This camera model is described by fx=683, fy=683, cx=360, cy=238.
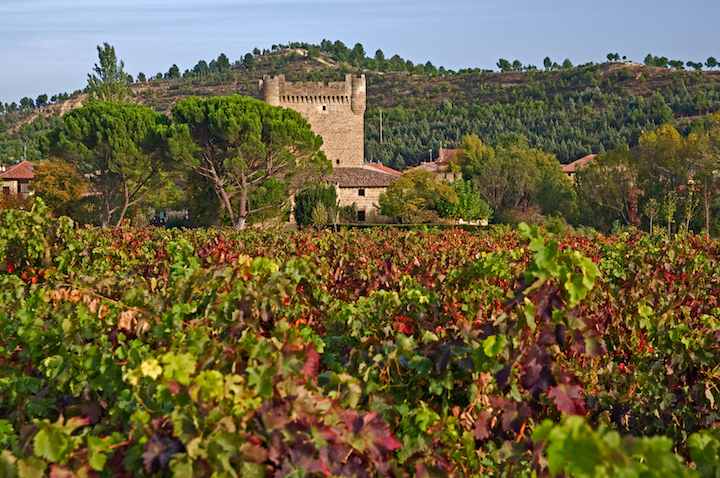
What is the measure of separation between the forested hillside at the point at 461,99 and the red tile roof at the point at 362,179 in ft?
124

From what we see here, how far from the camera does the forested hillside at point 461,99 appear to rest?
3366 inches

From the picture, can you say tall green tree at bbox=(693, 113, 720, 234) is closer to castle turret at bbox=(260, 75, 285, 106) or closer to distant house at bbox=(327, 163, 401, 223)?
distant house at bbox=(327, 163, 401, 223)

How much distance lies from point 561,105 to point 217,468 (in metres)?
106

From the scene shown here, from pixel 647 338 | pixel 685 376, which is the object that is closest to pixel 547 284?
pixel 685 376

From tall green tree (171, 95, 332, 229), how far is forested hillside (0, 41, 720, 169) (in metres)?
50.1

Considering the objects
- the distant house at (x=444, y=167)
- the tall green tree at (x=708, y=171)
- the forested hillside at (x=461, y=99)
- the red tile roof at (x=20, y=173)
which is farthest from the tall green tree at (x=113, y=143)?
the forested hillside at (x=461, y=99)

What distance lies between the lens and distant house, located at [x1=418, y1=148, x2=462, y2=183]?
46.5 m

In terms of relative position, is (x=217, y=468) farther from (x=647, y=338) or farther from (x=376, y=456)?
(x=647, y=338)

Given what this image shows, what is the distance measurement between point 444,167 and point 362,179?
21.7 metres

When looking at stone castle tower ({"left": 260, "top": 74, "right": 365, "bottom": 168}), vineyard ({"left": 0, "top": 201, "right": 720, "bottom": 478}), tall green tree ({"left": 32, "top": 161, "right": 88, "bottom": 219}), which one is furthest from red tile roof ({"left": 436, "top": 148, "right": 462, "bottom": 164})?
vineyard ({"left": 0, "top": 201, "right": 720, "bottom": 478})

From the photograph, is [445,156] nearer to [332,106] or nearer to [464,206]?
[332,106]

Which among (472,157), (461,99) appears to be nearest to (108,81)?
(472,157)

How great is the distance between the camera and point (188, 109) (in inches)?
1291

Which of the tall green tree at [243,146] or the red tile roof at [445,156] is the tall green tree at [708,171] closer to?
the tall green tree at [243,146]
